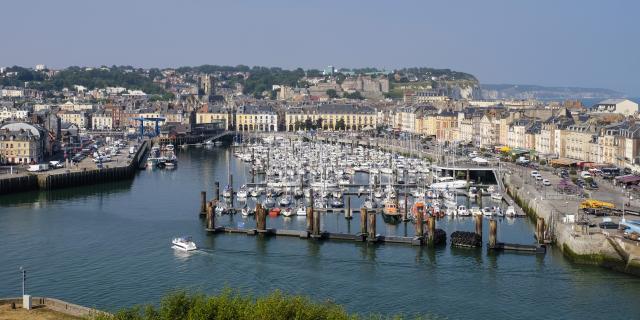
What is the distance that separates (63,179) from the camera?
41281 mm

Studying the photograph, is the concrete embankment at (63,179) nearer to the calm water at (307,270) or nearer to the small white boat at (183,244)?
the calm water at (307,270)

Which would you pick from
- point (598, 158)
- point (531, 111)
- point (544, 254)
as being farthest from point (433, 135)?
point (544, 254)

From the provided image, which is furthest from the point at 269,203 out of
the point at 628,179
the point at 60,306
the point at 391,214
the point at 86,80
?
the point at 86,80

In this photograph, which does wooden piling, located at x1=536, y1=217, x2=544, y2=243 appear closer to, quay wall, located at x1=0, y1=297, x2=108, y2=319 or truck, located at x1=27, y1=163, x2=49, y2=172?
quay wall, located at x1=0, y1=297, x2=108, y2=319

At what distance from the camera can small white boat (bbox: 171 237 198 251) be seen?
26.0 meters

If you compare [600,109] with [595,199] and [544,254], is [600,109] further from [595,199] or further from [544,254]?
[544,254]

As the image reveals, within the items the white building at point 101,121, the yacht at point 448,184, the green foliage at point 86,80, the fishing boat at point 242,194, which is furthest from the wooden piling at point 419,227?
the green foliage at point 86,80

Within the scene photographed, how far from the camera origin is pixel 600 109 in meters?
65.7

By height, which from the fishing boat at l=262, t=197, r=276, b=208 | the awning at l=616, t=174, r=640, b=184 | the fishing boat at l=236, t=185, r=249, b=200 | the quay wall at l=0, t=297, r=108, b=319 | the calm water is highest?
the awning at l=616, t=174, r=640, b=184

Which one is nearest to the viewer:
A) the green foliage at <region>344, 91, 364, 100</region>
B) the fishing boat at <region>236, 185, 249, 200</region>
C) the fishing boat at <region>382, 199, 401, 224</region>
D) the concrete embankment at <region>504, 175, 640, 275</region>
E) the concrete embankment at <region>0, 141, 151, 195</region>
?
the concrete embankment at <region>504, 175, 640, 275</region>

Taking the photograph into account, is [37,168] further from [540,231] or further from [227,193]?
[540,231]

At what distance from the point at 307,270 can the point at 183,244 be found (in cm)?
450

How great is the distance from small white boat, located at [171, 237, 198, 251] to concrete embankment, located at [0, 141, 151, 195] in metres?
15.1

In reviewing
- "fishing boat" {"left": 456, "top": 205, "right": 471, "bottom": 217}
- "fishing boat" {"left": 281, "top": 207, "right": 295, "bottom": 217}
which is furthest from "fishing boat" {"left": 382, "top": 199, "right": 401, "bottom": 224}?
"fishing boat" {"left": 281, "top": 207, "right": 295, "bottom": 217}
